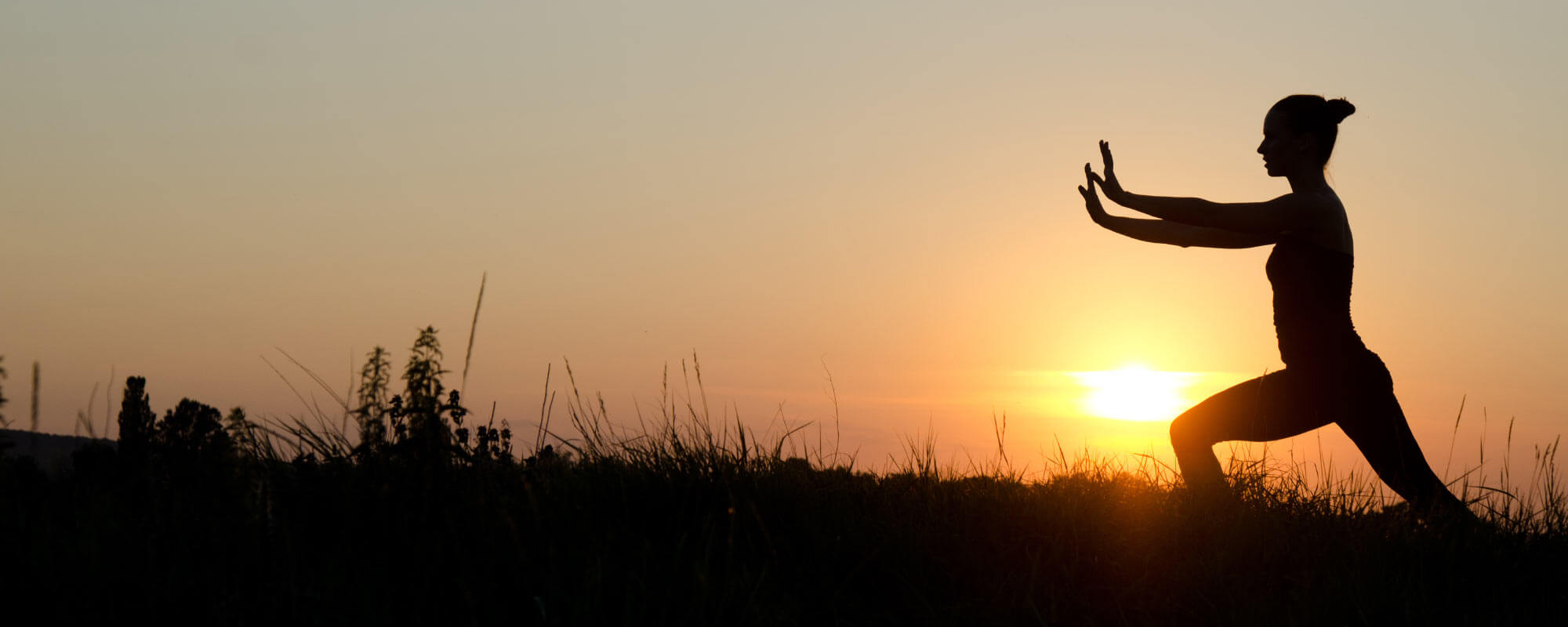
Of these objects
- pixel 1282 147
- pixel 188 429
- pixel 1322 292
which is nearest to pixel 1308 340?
pixel 1322 292

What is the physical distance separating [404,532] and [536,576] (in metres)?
0.47

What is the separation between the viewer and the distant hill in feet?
13.7

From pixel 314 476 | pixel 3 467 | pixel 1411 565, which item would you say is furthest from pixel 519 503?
pixel 1411 565

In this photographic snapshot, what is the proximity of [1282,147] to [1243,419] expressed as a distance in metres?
1.36

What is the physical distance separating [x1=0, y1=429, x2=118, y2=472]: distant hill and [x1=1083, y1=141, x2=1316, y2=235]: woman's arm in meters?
4.56

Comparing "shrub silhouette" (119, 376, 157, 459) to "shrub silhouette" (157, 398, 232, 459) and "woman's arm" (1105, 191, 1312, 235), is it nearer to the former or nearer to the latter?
"shrub silhouette" (157, 398, 232, 459)

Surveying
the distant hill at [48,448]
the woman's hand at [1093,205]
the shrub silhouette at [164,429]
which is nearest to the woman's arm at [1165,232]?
the woman's hand at [1093,205]

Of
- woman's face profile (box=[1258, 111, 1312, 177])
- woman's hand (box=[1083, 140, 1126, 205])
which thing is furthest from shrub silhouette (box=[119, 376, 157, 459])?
woman's face profile (box=[1258, 111, 1312, 177])

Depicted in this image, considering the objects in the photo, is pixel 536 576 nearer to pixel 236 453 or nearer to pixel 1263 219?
pixel 236 453

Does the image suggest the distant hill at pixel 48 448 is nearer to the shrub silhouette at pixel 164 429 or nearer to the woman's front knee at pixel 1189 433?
the shrub silhouette at pixel 164 429

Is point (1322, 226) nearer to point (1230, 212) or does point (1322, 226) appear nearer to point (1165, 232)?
point (1230, 212)

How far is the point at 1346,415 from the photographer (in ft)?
16.9

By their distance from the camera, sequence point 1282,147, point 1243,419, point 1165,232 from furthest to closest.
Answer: point 1165,232
point 1282,147
point 1243,419

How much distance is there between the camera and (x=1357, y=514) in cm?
536
